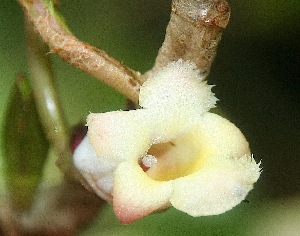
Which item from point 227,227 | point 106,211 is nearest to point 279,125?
point 227,227

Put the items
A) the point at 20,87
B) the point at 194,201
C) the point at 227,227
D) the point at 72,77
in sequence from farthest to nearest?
the point at 72,77 < the point at 227,227 < the point at 20,87 < the point at 194,201

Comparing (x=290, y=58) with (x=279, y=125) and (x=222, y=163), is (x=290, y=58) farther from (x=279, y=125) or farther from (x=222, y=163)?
(x=222, y=163)

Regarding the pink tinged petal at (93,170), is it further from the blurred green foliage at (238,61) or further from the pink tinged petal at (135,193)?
the blurred green foliage at (238,61)

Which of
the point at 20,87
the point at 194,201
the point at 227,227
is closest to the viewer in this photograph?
the point at 194,201

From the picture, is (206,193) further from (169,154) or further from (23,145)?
(23,145)

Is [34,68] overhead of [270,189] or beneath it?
overhead

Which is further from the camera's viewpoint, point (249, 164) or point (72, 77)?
point (72, 77)

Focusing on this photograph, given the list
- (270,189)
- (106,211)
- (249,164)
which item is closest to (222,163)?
(249,164)
